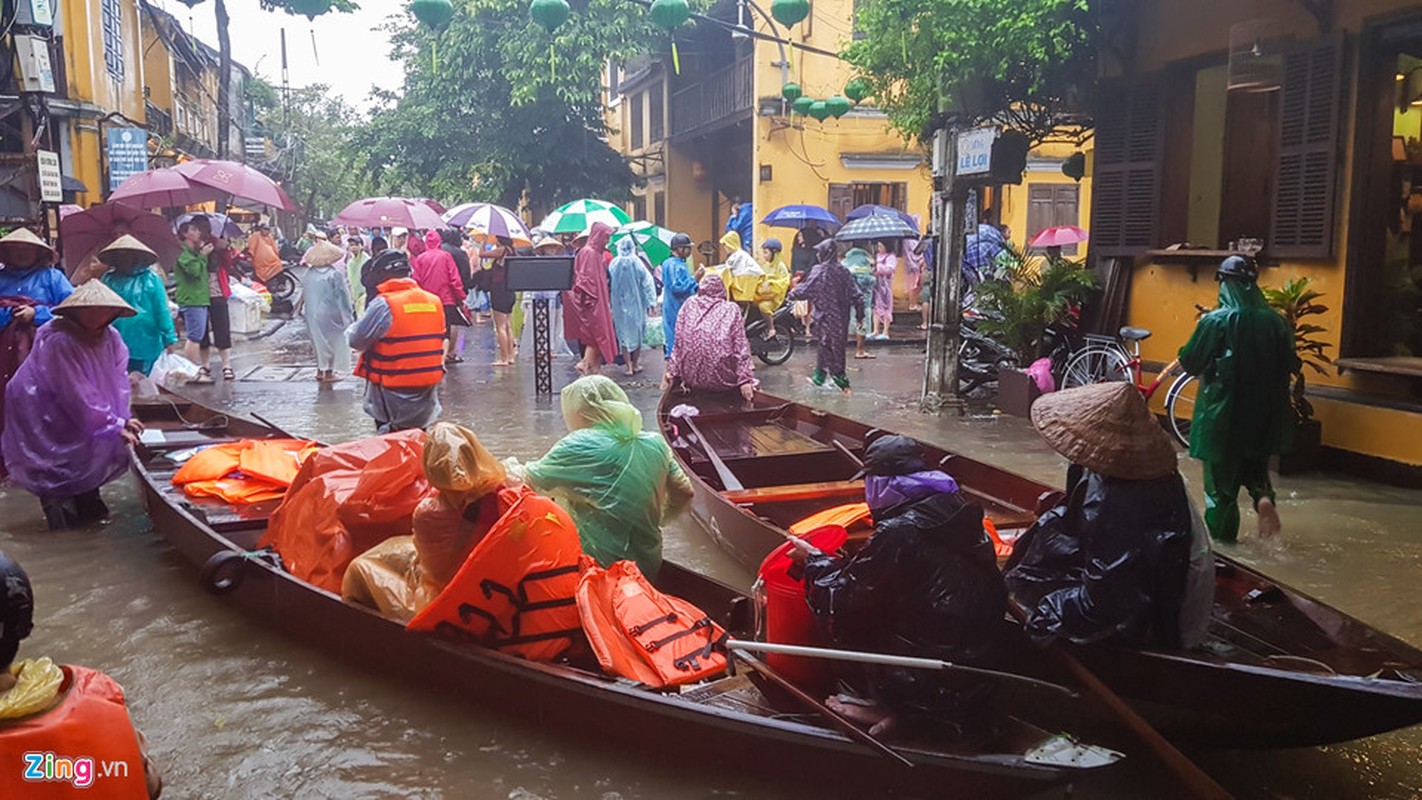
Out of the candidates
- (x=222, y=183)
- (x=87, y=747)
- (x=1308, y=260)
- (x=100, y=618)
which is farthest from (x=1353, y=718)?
(x=222, y=183)

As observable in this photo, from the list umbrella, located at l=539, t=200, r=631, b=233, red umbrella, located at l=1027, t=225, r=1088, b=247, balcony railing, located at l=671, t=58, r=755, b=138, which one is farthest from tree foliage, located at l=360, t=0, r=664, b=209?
red umbrella, located at l=1027, t=225, r=1088, b=247

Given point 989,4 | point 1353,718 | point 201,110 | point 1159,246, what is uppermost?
point 201,110

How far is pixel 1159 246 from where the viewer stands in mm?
10555

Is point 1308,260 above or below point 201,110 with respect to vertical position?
below

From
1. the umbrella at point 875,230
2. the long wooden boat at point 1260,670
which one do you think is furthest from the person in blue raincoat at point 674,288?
the long wooden boat at point 1260,670

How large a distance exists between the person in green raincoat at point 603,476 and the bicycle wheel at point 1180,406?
6.21 meters

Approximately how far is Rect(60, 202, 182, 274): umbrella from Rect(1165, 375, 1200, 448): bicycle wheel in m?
10.3

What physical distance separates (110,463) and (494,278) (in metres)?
8.20

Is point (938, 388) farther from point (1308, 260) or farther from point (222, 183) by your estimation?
point (222, 183)

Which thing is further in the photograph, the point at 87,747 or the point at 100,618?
the point at 100,618

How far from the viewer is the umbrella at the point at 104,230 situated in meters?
11.9

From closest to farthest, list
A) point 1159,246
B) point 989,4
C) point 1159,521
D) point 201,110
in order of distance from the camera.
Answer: point 1159,521, point 989,4, point 1159,246, point 201,110

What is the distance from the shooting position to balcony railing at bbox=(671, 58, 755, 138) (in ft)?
75.7

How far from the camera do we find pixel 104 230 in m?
12.0
